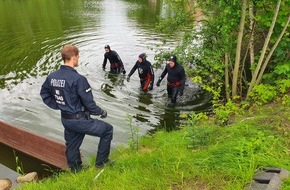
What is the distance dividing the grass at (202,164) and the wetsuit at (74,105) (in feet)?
1.69

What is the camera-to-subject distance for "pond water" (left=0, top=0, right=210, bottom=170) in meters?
9.07

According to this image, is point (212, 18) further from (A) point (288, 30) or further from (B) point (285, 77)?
(B) point (285, 77)

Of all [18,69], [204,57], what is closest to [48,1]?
[18,69]

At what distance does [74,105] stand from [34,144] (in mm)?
2662

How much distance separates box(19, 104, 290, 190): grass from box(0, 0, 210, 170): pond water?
2.78 m

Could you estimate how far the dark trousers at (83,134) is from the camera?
4.62m

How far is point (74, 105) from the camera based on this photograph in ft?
14.8

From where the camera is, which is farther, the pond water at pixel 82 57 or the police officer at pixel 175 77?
the police officer at pixel 175 77

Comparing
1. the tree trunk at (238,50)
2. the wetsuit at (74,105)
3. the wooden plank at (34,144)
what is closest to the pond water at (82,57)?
the wooden plank at (34,144)

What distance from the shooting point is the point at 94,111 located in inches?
181

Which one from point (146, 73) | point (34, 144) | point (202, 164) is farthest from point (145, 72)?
point (202, 164)

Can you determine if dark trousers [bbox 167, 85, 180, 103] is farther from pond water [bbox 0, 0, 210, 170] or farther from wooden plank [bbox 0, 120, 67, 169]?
wooden plank [bbox 0, 120, 67, 169]

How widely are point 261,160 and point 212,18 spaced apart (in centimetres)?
654

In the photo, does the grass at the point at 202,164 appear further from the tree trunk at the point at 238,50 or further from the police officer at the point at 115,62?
the police officer at the point at 115,62
